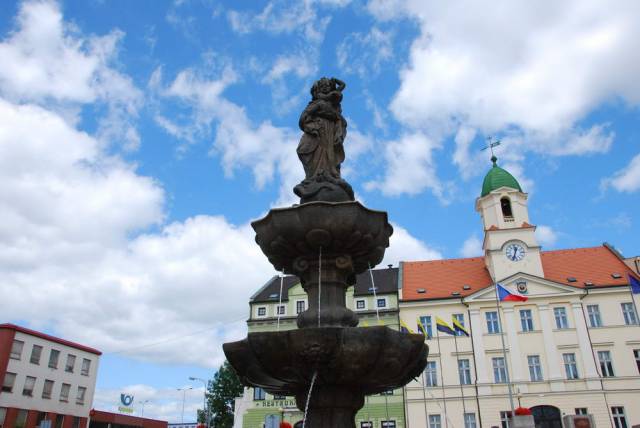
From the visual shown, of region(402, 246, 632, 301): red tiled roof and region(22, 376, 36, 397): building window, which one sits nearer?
region(402, 246, 632, 301): red tiled roof

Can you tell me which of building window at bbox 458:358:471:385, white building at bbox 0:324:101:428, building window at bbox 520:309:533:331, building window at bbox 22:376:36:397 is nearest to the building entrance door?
building window at bbox 458:358:471:385

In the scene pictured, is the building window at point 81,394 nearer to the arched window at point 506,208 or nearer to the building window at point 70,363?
the building window at point 70,363

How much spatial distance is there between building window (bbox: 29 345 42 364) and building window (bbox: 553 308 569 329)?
114ft

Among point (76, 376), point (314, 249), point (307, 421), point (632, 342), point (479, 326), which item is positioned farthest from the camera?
point (76, 376)

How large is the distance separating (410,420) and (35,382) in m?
25.7

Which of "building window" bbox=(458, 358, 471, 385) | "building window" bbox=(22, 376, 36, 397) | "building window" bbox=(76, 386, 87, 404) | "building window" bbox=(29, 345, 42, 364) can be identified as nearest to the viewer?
"building window" bbox=(458, 358, 471, 385)

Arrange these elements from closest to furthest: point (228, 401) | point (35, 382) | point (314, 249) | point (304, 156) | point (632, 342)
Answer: point (314, 249) → point (304, 156) → point (632, 342) → point (35, 382) → point (228, 401)

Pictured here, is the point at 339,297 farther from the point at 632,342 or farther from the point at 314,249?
the point at 632,342

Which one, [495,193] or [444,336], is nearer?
[444,336]

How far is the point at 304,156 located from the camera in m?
8.17

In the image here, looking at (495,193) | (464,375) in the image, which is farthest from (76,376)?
(495,193)

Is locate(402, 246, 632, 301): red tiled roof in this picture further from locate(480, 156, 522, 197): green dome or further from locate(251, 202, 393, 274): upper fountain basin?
locate(251, 202, 393, 274): upper fountain basin

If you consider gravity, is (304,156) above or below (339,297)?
above

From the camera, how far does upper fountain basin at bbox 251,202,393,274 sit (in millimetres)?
6625
